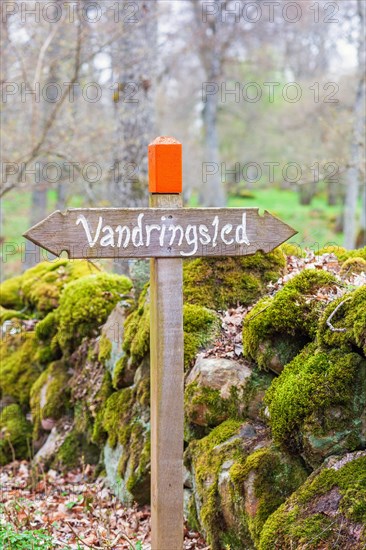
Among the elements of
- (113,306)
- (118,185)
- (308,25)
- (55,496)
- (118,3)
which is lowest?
(55,496)

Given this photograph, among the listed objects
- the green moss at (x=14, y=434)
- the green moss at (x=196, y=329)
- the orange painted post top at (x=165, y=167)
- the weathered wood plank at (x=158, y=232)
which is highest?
the orange painted post top at (x=165, y=167)

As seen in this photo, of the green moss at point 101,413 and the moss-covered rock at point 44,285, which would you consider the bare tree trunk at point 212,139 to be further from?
the green moss at point 101,413

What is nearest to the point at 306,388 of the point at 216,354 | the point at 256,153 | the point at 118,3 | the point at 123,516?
the point at 216,354

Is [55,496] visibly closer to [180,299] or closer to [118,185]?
[180,299]

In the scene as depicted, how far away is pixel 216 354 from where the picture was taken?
15.7 feet

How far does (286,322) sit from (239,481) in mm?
1050

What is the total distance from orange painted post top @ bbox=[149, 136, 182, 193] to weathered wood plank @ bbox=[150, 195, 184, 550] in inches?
2.2

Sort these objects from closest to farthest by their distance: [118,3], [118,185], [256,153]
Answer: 1. [118,185]
2. [118,3]
3. [256,153]

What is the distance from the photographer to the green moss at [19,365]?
7.55m

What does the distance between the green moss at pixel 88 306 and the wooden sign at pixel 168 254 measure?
10.00 ft

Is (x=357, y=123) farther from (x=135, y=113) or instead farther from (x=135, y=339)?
(x=135, y=339)

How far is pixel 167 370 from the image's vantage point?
377cm

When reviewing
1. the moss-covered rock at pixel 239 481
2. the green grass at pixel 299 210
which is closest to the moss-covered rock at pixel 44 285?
the moss-covered rock at pixel 239 481

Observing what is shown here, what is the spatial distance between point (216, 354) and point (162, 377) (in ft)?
3.57
